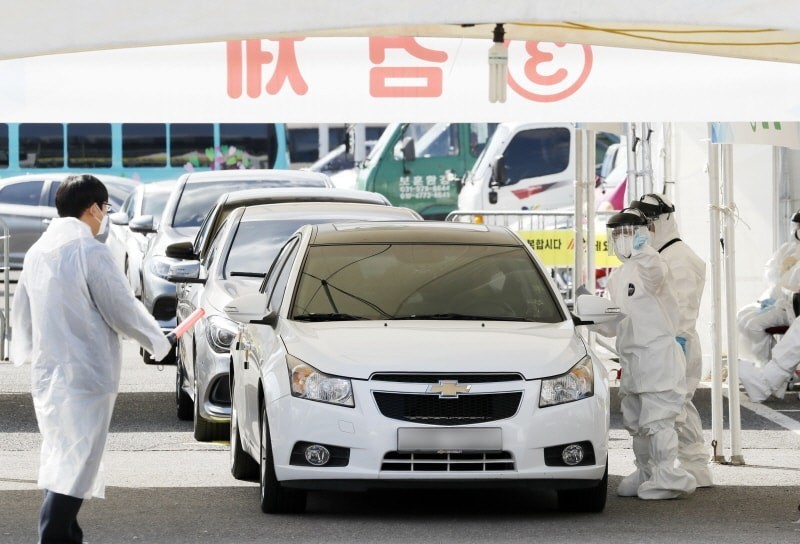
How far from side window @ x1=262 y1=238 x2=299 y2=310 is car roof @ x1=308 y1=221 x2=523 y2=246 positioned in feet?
0.62

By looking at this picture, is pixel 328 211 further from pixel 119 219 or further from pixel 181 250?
pixel 119 219

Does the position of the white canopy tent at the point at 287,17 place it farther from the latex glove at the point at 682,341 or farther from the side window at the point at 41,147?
the side window at the point at 41,147

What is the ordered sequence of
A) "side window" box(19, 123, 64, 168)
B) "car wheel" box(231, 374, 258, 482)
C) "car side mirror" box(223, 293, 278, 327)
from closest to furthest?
"car side mirror" box(223, 293, 278, 327), "car wheel" box(231, 374, 258, 482), "side window" box(19, 123, 64, 168)

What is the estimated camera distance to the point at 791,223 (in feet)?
56.7

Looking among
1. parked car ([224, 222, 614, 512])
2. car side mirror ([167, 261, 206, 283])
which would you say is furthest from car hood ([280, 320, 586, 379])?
car side mirror ([167, 261, 206, 283])

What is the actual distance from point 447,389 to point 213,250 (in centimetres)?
507

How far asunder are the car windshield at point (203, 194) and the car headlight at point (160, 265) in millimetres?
1240

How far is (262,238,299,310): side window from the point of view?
1005cm

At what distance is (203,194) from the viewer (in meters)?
18.5

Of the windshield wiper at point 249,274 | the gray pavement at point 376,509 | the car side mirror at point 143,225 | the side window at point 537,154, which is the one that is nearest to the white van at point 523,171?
the side window at point 537,154

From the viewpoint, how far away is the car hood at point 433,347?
28.3ft

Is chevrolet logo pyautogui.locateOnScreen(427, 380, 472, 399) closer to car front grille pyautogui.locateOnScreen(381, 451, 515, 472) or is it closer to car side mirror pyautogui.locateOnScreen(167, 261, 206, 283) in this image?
car front grille pyautogui.locateOnScreen(381, 451, 515, 472)

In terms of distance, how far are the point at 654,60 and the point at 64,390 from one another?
5.04 m

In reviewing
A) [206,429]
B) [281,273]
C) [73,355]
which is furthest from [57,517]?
[206,429]
